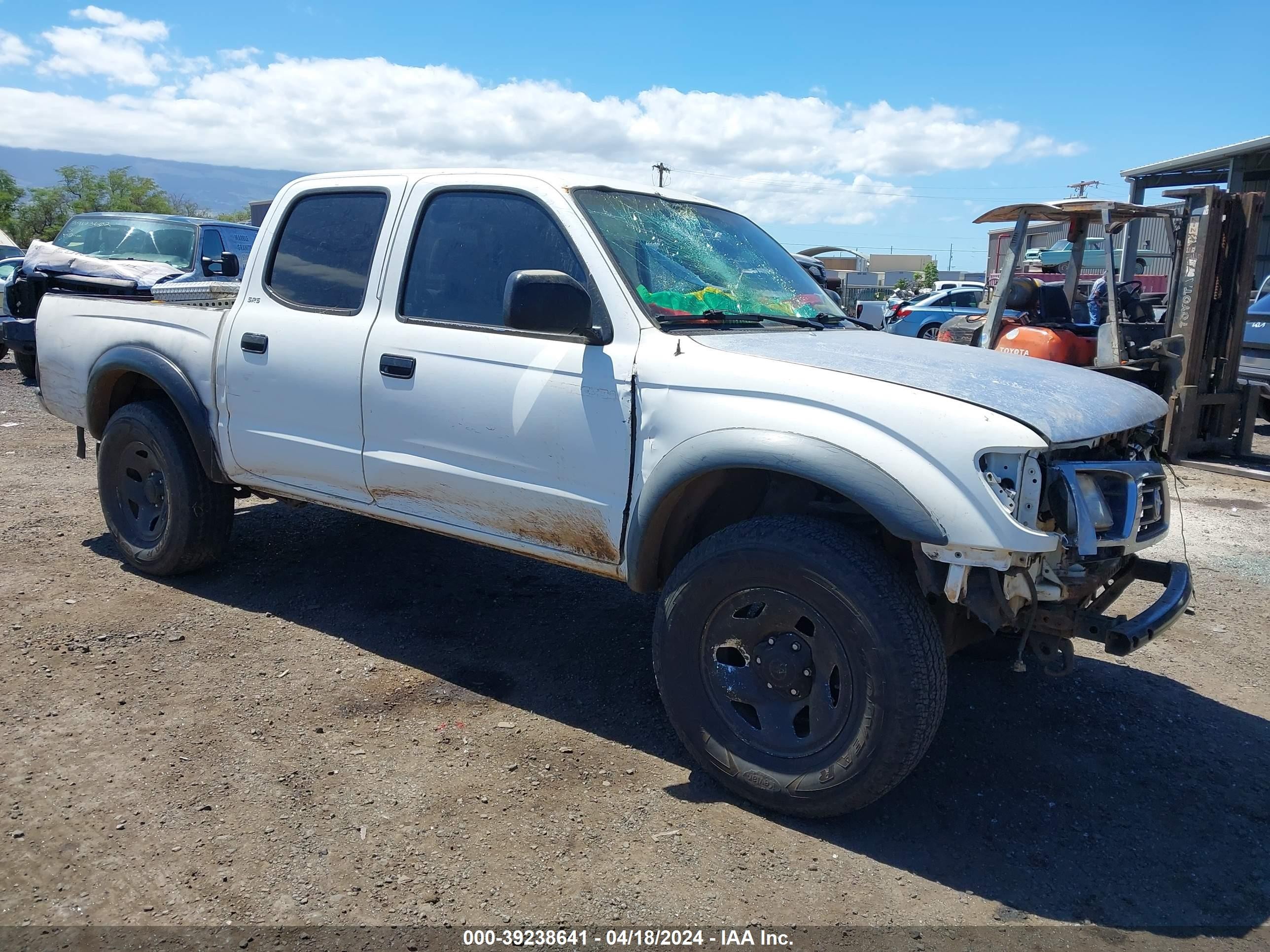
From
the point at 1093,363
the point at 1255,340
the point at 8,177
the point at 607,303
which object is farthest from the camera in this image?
the point at 8,177

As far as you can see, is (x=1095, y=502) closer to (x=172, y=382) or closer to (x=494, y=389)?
(x=494, y=389)

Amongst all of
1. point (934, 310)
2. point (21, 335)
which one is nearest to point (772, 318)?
point (21, 335)

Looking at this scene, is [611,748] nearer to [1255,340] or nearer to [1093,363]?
[1093,363]

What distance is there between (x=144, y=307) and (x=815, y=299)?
132 inches

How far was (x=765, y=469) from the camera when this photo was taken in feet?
9.80

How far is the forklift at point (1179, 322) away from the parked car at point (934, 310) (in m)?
11.5

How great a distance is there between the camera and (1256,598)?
528cm

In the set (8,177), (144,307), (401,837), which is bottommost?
(401,837)

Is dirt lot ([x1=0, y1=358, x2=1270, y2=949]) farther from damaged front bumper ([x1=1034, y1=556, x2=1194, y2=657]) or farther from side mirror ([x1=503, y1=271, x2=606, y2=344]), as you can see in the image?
side mirror ([x1=503, y1=271, x2=606, y2=344])

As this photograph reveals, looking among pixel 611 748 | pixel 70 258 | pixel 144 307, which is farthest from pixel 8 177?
pixel 611 748

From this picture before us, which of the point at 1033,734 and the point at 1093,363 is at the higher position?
the point at 1093,363

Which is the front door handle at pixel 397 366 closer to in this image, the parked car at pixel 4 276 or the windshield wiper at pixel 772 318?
the windshield wiper at pixel 772 318

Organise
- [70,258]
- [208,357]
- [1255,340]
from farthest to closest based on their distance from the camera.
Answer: [1255,340] → [70,258] → [208,357]

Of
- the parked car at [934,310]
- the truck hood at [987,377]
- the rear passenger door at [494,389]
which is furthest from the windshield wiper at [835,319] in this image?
the parked car at [934,310]
